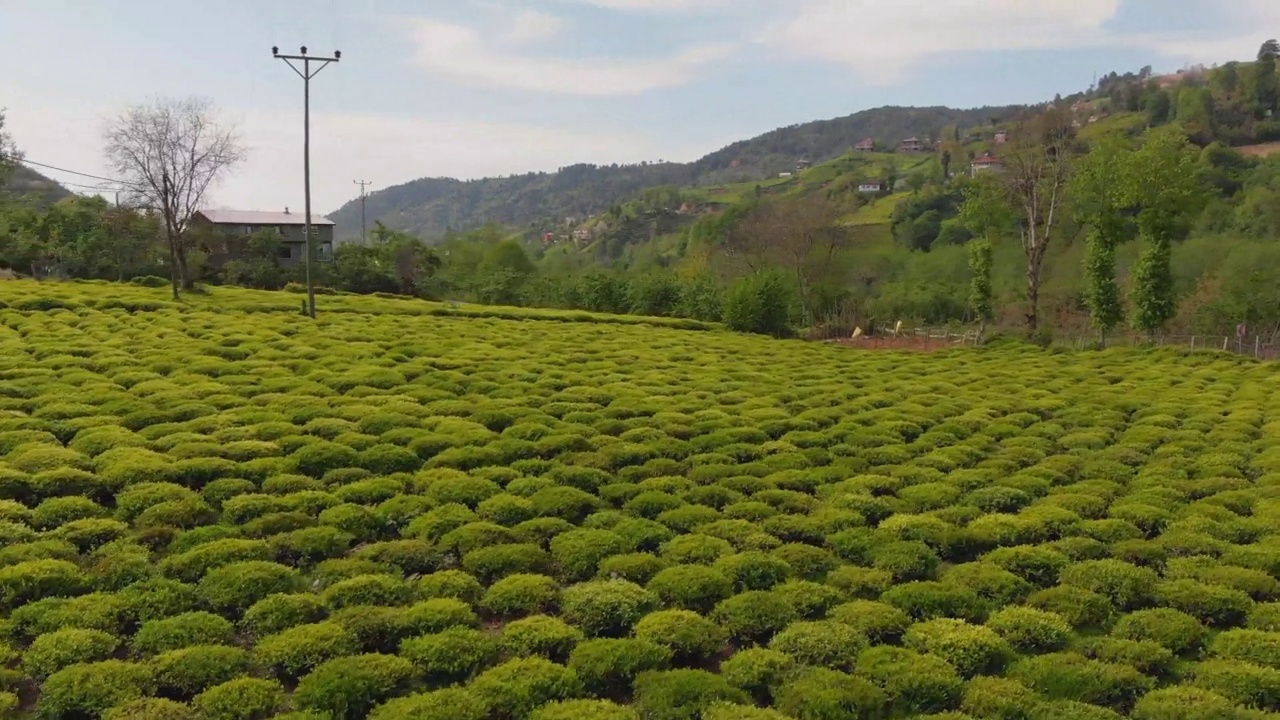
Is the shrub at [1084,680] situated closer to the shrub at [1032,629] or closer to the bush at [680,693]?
the shrub at [1032,629]

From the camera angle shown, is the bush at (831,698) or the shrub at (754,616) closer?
the bush at (831,698)

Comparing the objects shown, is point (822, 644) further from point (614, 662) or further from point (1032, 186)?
point (1032, 186)

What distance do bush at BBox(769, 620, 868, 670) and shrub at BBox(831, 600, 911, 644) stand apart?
0.28 meters

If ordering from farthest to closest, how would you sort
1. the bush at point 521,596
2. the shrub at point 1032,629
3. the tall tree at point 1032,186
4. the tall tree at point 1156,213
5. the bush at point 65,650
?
the tall tree at point 1032,186 < the tall tree at point 1156,213 < the bush at point 521,596 < the shrub at point 1032,629 < the bush at point 65,650

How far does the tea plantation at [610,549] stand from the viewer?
10664mm

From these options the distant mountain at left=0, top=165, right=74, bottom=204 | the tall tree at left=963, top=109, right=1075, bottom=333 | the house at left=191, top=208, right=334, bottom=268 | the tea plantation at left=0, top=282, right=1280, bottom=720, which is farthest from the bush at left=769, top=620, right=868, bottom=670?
the house at left=191, top=208, right=334, bottom=268

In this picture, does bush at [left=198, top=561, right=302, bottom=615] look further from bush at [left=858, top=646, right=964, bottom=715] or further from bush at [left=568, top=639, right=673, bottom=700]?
bush at [left=858, top=646, right=964, bottom=715]

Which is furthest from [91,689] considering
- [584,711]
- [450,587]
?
[584,711]

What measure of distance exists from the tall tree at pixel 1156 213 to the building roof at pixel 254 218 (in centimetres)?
8069

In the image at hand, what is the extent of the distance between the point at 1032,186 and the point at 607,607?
53345mm

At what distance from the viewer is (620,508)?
17.5 m

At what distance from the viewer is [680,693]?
10.5 m

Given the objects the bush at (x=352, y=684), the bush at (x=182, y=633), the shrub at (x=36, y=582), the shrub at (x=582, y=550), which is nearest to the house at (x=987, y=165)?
the shrub at (x=582, y=550)

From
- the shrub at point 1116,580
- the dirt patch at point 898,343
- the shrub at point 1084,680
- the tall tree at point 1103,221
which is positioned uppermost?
the tall tree at point 1103,221
